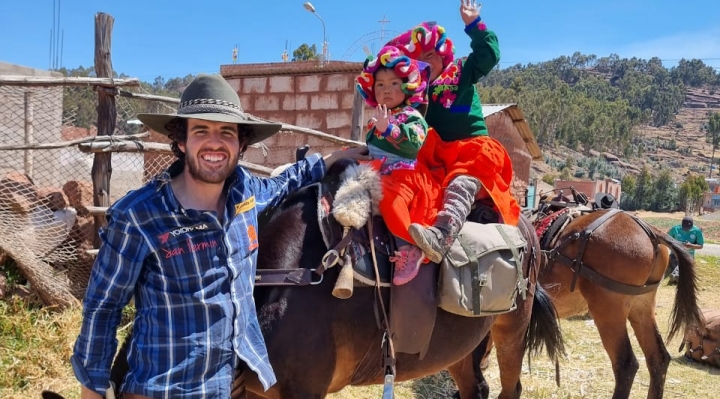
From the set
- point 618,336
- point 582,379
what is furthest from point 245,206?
point 582,379

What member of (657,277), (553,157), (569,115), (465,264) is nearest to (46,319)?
(465,264)

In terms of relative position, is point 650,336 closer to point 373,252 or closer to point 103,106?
point 373,252

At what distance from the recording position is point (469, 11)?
2723 mm

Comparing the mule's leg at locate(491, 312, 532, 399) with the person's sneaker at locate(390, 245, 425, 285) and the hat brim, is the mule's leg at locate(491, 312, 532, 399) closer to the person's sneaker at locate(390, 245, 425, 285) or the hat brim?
the person's sneaker at locate(390, 245, 425, 285)

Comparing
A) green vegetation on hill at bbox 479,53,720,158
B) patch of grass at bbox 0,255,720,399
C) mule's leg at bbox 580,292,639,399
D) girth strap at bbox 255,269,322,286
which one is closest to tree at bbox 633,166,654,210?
green vegetation on hill at bbox 479,53,720,158

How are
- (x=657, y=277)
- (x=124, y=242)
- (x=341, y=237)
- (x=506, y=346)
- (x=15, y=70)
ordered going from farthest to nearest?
(x=15, y=70)
(x=657, y=277)
(x=506, y=346)
(x=341, y=237)
(x=124, y=242)

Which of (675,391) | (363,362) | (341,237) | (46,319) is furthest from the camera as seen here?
(675,391)

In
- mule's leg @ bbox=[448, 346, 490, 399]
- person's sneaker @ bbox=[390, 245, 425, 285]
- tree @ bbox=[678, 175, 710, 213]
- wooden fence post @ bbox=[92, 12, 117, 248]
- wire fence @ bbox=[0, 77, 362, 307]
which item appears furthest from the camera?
tree @ bbox=[678, 175, 710, 213]

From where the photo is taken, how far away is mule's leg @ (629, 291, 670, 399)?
4.79m

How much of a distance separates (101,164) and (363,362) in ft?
10.1

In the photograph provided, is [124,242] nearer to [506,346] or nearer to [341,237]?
[341,237]

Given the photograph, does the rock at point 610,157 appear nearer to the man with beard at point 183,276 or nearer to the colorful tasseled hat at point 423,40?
the colorful tasseled hat at point 423,40

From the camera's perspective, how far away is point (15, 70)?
820cm

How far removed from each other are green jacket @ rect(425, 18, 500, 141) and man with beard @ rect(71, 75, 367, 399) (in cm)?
130
